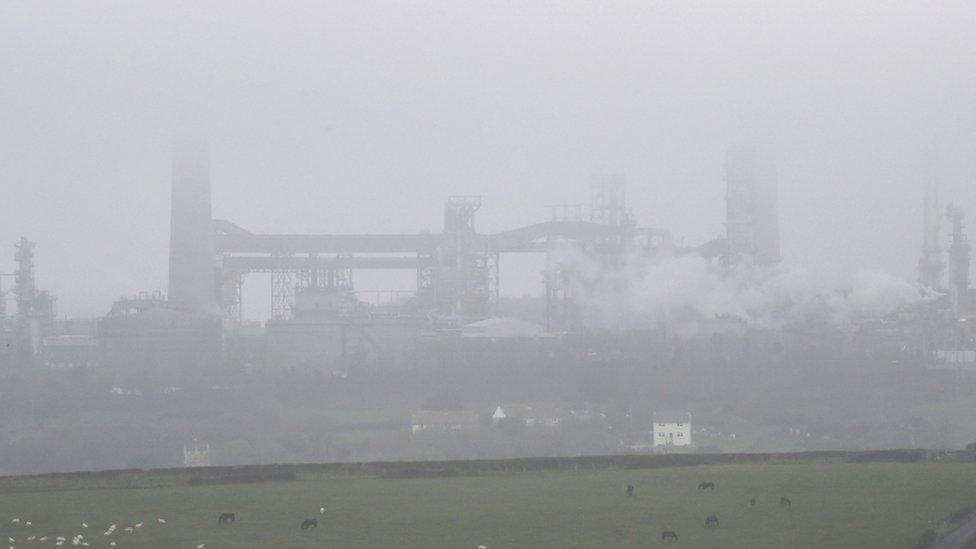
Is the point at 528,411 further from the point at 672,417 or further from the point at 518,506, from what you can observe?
the point at 518,506

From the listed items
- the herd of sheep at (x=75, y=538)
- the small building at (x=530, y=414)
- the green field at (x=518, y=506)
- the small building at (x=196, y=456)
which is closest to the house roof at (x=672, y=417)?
the small building at (x=530, y=414)

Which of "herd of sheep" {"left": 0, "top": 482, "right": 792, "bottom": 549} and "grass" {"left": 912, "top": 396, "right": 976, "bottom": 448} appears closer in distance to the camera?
"herd of sheep" {"left": 0, "top": 482, "right": 792, "bottom": 549}

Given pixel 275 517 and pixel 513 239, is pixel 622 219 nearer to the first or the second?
pixel 513 239

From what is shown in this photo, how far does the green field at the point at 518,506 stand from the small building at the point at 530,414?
1574 cm

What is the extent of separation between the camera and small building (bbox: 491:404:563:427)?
44.1 m

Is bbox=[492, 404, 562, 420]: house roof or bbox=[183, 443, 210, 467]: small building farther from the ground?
bbox=[492, 404, 562, 420]: house roof

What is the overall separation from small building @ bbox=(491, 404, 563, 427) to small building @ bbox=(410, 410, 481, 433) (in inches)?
28.0

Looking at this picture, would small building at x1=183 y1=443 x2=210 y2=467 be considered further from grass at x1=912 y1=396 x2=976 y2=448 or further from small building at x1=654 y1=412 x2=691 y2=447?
grass at x1=912 y1=396 x2=976 y2=448

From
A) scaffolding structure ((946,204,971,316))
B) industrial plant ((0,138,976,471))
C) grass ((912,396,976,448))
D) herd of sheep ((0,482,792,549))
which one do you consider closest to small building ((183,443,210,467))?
industrial plant ((0,138,976,471))

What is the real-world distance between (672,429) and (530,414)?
162 inches

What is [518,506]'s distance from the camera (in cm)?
2259

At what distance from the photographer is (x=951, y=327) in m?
60.4

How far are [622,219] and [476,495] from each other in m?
48.4

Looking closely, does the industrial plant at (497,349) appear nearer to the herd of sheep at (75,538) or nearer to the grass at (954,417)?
the grass at (954,417)
